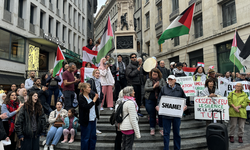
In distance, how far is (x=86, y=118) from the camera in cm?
458

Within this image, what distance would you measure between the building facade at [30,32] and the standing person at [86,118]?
46.8ft

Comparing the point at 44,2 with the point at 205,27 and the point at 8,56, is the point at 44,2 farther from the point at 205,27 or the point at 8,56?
the point at 205,27

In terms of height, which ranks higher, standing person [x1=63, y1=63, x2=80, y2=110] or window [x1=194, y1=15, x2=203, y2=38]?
window [x1=194, y1=15, x2=203, y2=38]

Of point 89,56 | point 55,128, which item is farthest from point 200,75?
point 55,128

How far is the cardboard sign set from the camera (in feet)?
16.2

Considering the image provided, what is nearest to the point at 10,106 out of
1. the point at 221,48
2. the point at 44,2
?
the point at 221,48

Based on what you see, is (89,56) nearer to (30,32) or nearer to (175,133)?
(175,133)

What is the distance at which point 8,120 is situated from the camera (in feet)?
17.0

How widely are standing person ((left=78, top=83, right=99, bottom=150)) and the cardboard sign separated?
1.78 m

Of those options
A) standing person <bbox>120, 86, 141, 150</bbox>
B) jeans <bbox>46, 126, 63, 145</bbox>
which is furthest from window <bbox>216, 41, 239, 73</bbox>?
jeans <bbox>46, 126, 63, 145</bbox>

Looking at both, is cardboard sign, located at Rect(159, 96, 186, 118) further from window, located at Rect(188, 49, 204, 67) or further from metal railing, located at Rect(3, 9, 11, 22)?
metal railing, located at Rect(3, 9, 11, 22)

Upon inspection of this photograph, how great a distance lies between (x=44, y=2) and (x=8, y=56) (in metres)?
8.89

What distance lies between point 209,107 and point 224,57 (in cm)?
1241

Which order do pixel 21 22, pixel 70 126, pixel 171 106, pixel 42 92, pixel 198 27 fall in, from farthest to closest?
1. pixel 198 27
2. pixel 21 22
3. pixel 42 92
4. pixel 70 126
5. pixel 171 106
